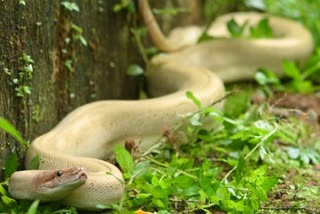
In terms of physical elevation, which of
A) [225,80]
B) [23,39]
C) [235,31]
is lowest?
[225,80]

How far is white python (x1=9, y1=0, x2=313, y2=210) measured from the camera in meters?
3.46

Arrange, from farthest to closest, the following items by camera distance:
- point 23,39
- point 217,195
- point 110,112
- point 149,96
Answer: point 149,96
point 110,112
point 23,39
point 217,195

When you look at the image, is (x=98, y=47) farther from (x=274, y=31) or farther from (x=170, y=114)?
(x=274, y=31)

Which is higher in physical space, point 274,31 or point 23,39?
point 23,39

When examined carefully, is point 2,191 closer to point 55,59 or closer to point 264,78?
point 55,59

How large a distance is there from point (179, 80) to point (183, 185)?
1.90 m

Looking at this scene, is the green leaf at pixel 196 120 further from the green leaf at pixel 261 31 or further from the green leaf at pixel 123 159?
the green leaf at pixel 261 31

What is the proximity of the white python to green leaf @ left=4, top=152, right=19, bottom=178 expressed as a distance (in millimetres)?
152

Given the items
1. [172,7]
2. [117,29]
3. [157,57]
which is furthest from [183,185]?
[172,7]

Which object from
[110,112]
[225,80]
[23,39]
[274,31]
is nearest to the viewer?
[23,39]

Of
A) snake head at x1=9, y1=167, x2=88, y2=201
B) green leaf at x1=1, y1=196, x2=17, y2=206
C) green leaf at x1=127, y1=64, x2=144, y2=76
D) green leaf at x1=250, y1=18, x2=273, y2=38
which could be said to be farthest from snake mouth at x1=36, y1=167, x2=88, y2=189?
green leaf at x1=250, y1=18, x2=273, y2=38

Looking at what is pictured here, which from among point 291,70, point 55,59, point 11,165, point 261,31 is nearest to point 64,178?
point 11,165

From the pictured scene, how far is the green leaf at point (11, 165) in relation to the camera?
3.69 meters

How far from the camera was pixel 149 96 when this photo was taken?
5812 millimetres
